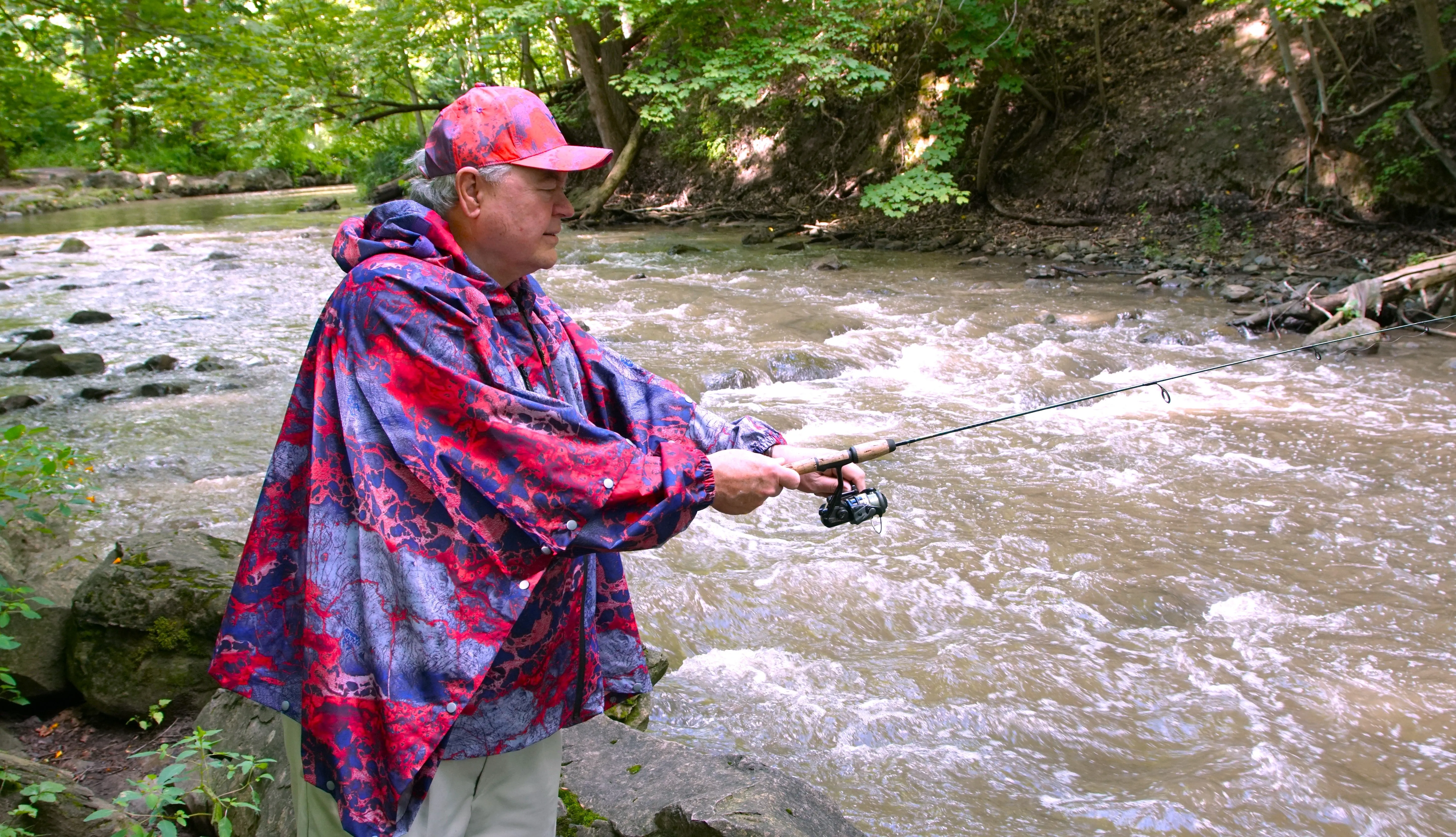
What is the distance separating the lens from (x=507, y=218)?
184 centimetres

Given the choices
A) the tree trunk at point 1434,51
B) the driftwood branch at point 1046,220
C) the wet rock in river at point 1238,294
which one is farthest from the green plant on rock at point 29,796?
the driftwood branch at point 1046,220

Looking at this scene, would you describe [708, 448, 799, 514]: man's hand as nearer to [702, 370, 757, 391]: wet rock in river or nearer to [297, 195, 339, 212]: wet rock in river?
[702, 370, 757, 391]: wet rock in river

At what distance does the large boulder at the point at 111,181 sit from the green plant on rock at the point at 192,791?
30.0 meters

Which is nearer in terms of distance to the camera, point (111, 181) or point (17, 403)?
point (17, 403)

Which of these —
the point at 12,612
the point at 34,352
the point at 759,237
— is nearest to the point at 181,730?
the point at 12,612

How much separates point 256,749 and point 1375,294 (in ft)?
31.0

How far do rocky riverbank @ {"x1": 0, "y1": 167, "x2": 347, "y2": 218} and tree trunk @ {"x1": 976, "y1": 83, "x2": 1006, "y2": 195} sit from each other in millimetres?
20735

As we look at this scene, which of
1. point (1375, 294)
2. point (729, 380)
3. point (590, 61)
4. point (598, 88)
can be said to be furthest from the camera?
point (598, 88)

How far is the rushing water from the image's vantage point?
11.7 ft

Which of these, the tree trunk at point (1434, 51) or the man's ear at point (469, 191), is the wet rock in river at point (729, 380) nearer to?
the man's ear at point (469, 191)

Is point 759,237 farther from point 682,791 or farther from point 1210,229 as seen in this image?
point 682,791

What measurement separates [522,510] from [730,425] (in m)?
0.73

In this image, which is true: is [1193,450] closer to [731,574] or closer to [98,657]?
[731,574]

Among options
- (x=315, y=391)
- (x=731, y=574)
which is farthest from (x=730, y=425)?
(x=731, y=574)
